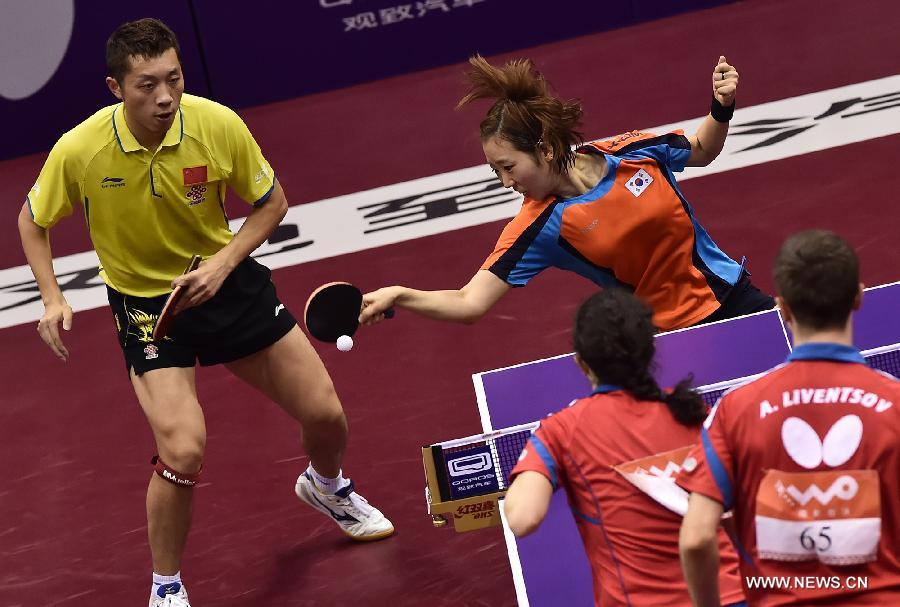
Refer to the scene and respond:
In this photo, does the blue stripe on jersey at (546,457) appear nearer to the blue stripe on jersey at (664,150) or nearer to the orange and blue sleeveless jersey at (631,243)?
the orange and blue sleeveless jersey at (631,243)

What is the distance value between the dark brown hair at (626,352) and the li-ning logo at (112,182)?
200cm

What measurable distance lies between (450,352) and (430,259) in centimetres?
103

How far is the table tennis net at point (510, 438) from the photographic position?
3.62 metres

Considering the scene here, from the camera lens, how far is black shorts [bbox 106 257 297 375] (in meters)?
4.46

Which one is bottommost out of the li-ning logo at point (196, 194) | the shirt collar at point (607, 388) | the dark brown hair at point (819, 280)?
the shirt collar at point (607, 388)

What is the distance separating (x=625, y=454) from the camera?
286cm

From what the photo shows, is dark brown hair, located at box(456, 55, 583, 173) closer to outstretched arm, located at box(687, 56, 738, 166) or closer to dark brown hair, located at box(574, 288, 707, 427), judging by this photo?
outstretched arm, located at box(687, 56, 738, 166)

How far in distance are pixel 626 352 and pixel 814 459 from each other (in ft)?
1.76

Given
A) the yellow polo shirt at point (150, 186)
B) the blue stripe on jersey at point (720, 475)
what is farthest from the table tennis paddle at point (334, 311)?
the blue stripe on jersey at point (720, 475)

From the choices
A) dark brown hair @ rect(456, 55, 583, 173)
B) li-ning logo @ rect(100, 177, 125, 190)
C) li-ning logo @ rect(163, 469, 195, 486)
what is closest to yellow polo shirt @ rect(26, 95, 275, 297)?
li-ning logo @ rect(100, 177, 125, 190)

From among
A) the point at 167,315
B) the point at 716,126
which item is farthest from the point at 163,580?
the point at 716,126

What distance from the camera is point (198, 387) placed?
6512 millimetres

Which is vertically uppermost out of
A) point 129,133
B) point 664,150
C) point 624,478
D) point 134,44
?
point 134,44

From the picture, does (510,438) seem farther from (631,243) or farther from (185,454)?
(185,454)
